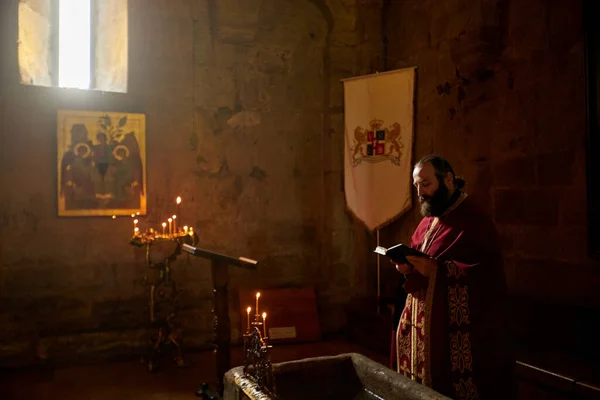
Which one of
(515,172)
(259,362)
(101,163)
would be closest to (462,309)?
(259,362)

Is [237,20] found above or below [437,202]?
above

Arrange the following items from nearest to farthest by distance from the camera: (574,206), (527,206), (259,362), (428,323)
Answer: (259,362) < (428,323) < (574,206) < (527,206)

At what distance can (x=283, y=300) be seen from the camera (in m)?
5.62

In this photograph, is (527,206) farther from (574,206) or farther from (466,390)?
(466,390)

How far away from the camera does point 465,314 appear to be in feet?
9.57

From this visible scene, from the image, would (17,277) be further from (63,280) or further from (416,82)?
(416,82)

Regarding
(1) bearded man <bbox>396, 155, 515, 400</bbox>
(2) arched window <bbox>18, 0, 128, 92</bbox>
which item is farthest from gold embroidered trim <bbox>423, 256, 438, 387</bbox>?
(2) arched window <bbox>18, 0, 128, 92</bbox>

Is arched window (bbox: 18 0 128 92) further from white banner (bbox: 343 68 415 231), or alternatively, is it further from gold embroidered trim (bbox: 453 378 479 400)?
gold embroidered trim (bbox: 453 378 479 400)

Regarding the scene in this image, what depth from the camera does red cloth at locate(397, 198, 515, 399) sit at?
113 inches

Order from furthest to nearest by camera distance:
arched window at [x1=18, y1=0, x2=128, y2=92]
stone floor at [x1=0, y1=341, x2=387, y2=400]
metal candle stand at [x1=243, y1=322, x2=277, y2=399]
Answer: arched window at [x1=18, y1=0, x2=128, y2=92] → stone floor at [x1=0, y1=341, x2=387, y2=400] → metal candle stand at [x1=243, y1=322, x2=277, y2=399]

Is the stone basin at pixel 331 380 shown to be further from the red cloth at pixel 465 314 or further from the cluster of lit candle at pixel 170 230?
the cluster of lit candle at pixel 170 230

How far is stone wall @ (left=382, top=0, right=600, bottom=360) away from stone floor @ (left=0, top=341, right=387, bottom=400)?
1559 mm

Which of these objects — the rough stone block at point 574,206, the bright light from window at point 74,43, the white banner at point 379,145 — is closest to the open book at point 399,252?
the rough stone block at point 574,206

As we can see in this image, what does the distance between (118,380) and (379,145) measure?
309cm
